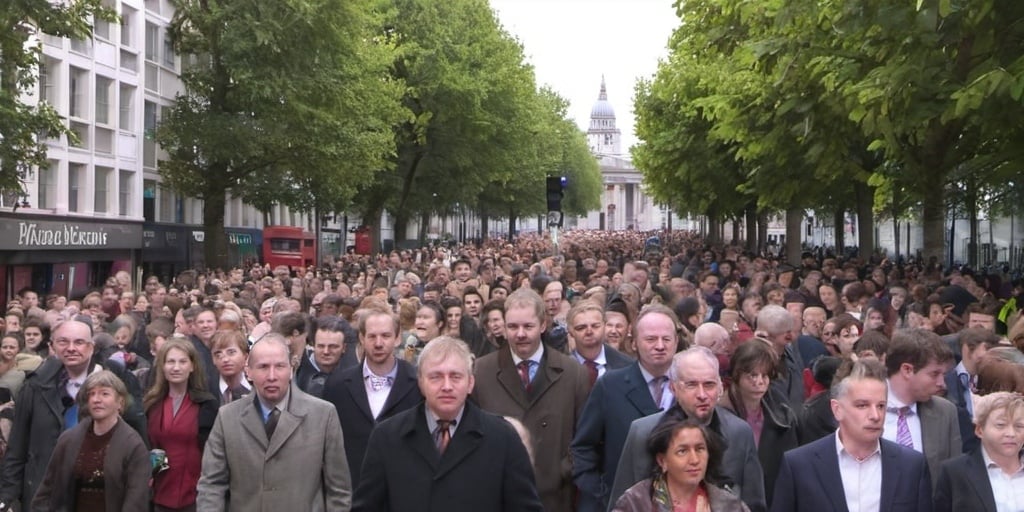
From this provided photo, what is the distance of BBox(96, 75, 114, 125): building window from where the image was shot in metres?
41.2

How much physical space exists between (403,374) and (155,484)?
1496 millimetres

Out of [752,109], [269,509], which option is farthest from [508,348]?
[752,109]

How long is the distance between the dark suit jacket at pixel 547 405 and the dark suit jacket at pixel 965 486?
87.4 inches

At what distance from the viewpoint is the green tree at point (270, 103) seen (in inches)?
1471

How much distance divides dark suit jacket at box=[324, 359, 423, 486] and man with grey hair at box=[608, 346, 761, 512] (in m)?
2.07

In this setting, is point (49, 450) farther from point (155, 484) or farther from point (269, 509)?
point (269, 509)

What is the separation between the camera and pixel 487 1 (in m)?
59.1

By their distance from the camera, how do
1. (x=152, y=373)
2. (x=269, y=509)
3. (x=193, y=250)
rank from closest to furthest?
(x=269, y=509) → (x=152, y=373) → (x=193, y=250)

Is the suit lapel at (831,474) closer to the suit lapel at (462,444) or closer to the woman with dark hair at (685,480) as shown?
the woman with dark hair at (685,480)

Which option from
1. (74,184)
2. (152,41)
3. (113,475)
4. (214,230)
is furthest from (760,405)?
(152,41)

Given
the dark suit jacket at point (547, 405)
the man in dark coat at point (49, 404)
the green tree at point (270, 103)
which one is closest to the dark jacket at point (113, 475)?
the man in dark coat at point (49, 404)

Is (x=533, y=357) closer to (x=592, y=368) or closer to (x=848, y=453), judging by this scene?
(x=592, y=368)

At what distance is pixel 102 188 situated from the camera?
139 feet

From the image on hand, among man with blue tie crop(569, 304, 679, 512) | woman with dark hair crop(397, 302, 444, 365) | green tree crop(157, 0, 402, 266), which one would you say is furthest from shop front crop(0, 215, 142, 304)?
man with blue tie crop(569, 304, 679, 512)
